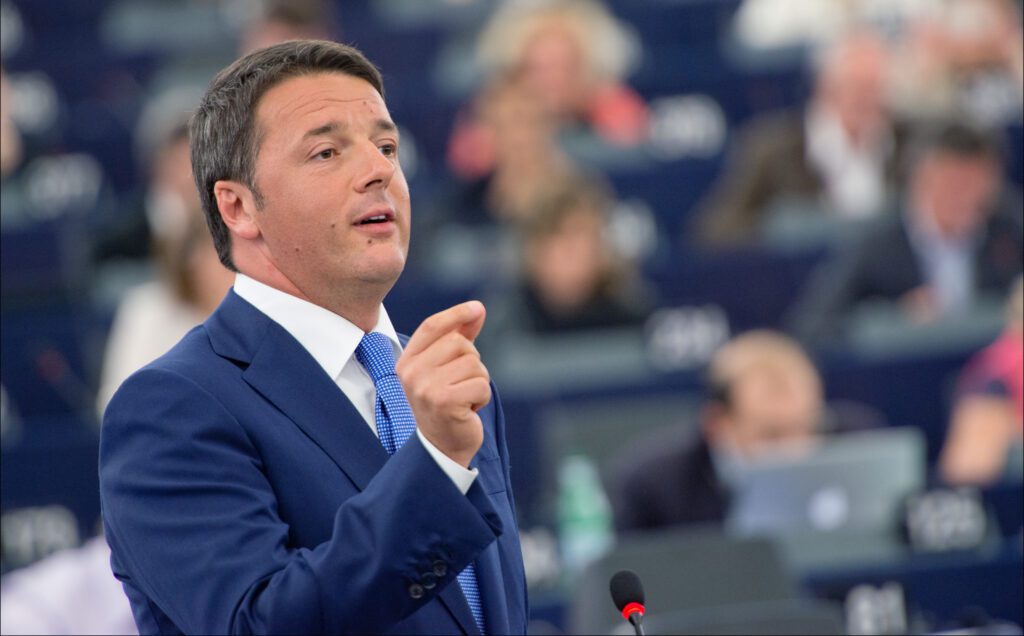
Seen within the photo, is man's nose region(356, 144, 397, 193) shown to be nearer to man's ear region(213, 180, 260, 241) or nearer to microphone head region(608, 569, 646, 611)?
man's ear region(213, 180, 260, 241)

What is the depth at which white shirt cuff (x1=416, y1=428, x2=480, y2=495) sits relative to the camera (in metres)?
1.81

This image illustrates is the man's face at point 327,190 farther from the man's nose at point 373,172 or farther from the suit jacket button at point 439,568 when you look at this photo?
the suit jacket button at point 439,568

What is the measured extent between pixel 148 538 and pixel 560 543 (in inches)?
138

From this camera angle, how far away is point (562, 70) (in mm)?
8383

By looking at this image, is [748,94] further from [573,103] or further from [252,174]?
[252,174]

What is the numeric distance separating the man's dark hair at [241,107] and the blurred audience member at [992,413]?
399 cm

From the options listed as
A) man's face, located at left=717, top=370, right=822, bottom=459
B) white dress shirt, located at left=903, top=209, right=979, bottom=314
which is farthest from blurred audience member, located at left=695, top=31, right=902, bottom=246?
man's face, located at left=717, top=370, right=822, bottom=459

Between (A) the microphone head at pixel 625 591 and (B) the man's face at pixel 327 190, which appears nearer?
(B) the man's face at pixel 327 190

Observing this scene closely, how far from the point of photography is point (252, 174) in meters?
2.03

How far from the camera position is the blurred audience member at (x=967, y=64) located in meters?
8.82

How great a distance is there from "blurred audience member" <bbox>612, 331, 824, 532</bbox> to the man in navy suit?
3225mm

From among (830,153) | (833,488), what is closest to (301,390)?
(833,488)

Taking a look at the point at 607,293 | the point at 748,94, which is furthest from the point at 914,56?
the point at 607,293

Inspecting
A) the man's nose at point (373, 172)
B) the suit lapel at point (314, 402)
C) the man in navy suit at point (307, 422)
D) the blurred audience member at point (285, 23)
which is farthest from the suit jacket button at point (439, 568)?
the blurred audience member at point (285, 23)
